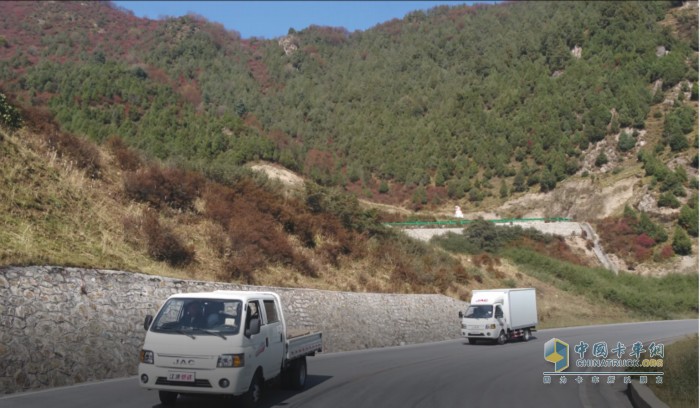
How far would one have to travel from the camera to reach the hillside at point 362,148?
26.4 m

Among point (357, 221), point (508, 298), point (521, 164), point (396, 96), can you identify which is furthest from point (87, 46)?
point (508, 298)

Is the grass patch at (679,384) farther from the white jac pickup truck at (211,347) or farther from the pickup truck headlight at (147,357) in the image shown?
the pickup truck headlight at (147,357)

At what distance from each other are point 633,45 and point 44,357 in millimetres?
118860

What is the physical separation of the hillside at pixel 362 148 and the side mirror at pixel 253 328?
7.42 m

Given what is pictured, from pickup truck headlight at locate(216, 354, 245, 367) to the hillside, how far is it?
7554 mm

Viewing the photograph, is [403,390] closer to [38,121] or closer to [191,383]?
[191,383]

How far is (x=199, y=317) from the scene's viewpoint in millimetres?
10664

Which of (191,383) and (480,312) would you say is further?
(480,312)

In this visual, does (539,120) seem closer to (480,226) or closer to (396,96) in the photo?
(396,96)

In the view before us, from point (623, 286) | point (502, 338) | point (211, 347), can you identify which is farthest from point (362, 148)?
point (211, 347)

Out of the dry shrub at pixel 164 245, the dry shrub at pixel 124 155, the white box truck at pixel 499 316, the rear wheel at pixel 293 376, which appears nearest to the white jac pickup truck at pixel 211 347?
the rear wheel at pixel 293 376

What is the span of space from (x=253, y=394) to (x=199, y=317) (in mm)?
1663

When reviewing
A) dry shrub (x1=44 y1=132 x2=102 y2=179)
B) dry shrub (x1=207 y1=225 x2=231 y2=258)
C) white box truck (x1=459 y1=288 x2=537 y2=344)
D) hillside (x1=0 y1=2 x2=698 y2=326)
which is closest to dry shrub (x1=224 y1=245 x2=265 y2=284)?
hillside (x1=0 y1=2 x2=698 y2=326)

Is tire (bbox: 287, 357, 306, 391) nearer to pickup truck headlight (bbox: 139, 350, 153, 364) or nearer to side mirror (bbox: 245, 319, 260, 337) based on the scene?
side mirror (bbox: 245, 319, 260, 337)
